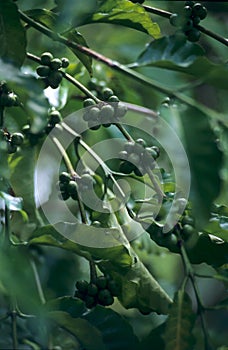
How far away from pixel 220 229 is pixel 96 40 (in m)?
1.03

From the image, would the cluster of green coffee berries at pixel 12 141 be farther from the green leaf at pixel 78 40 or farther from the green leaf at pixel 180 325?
the green leaf at pixel 180 325

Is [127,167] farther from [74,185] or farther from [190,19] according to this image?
[190,19]

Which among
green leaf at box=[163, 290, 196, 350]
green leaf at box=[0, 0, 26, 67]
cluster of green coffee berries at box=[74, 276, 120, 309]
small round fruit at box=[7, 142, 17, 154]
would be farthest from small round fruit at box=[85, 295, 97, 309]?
green leaf at box=[0, 0, 26, 67]

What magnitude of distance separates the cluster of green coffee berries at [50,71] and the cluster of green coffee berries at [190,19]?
0.56 feet

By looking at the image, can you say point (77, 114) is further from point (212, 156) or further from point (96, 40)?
point (96, 40)

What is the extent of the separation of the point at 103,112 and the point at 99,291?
0.81 ft

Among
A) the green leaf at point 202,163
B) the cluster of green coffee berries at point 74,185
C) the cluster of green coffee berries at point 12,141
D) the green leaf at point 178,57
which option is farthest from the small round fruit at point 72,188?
the green leaf at point 202,163

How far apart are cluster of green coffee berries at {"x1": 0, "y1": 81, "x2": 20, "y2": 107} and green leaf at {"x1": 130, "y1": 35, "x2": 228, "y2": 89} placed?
16cm

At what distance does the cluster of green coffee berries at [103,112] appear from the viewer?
1.10 meters

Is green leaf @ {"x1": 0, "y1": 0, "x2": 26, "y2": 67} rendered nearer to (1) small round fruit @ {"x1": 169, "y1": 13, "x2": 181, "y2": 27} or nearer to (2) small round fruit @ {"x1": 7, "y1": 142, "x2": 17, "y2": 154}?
(2) small round fruit @ {"x1": 7, "y1": 142, "x2": 17, "y2": 154}

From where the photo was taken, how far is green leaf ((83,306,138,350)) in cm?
110

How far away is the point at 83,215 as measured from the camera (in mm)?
1144

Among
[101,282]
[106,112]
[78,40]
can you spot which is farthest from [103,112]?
[101,282]

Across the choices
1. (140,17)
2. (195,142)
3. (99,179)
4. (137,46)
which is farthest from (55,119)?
(137,46)
